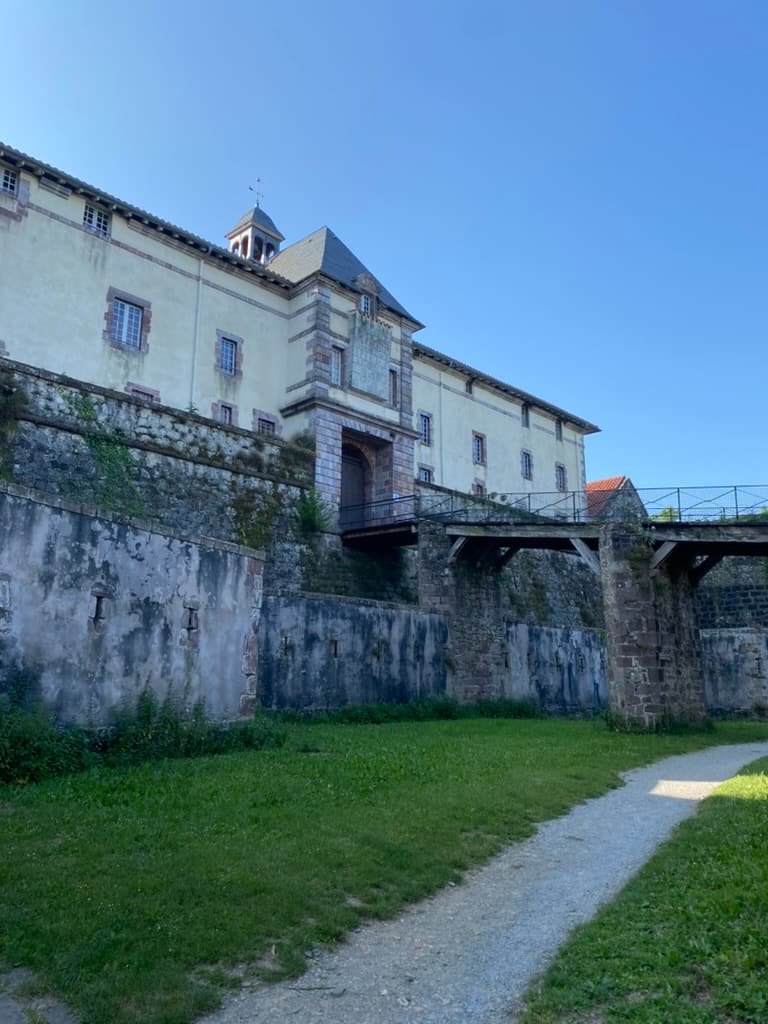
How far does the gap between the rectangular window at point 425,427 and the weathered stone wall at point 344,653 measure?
15.0 meters

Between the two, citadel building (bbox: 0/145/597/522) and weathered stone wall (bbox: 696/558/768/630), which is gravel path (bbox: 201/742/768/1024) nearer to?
citadel building (bbox: 0/145/597/522)

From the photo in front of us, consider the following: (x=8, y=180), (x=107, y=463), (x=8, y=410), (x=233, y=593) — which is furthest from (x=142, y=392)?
(x=233, y=593)

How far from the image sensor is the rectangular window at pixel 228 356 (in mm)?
25172

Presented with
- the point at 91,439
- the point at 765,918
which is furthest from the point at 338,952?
the point at 91,439

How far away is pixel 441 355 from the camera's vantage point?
109ft

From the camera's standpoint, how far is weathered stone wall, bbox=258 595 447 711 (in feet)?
45.9

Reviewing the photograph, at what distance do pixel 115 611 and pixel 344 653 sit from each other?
6831 millimetres

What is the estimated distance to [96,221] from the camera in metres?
22.6

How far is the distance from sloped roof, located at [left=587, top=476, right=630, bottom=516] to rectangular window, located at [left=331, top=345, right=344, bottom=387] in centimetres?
1521

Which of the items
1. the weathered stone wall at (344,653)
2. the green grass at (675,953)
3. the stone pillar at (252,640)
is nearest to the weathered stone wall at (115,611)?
the stone pillar at (252,640)

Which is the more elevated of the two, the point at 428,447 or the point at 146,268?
the point at 146,268

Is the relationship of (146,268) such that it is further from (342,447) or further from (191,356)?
(342,447)

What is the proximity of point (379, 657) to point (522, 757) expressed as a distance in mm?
6022

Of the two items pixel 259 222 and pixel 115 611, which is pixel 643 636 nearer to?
pixel 115 611
